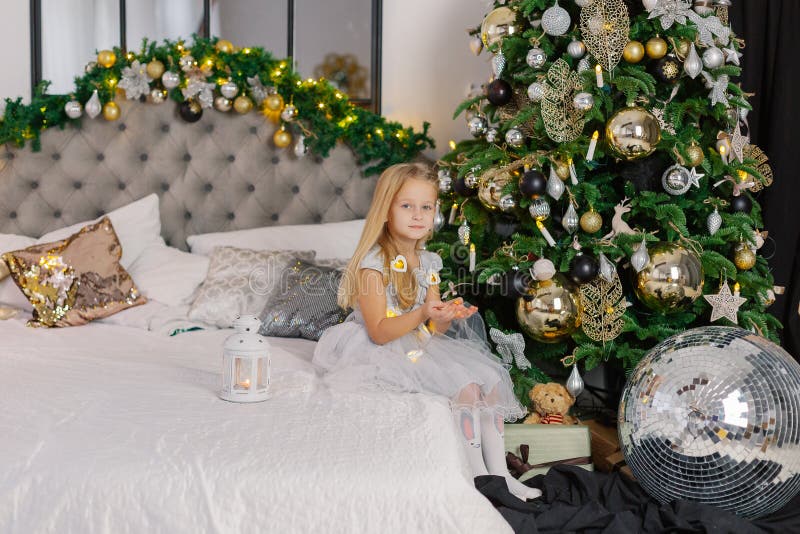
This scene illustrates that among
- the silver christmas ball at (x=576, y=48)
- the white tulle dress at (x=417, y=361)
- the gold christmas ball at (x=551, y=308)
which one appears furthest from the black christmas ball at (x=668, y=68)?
the white tulle dress at (x=417, y=361)

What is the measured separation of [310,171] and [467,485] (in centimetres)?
212

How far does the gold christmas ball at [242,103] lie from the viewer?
319 centimetres

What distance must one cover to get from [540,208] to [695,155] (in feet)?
1.63

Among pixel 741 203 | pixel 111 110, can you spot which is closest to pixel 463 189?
pixel 741 203

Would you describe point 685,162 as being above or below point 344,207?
above

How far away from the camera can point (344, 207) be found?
328 centimetres

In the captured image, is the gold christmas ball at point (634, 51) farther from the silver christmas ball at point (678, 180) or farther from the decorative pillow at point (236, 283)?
the decorative pillow at point (236, 283)

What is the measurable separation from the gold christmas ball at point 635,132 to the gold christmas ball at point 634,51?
0.17 meters

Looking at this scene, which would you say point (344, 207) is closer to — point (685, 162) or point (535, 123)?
point (535, 123)

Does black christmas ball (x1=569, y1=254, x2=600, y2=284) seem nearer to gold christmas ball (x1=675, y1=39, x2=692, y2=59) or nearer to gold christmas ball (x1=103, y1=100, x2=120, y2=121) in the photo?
gold christmas ball (x1=675, y1=39, x2=692, y2=59)

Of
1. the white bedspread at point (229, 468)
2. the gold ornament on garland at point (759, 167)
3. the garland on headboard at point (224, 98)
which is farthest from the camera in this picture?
the garland on headboard at point (224, 98)

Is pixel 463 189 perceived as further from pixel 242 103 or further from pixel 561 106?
pixel 242 103

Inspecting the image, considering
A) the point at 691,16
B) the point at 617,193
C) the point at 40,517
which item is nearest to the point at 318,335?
the point at 617,193

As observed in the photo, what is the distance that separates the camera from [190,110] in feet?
10.4
